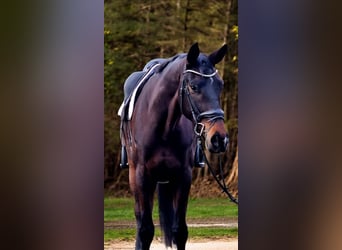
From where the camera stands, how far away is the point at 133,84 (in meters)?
4.79

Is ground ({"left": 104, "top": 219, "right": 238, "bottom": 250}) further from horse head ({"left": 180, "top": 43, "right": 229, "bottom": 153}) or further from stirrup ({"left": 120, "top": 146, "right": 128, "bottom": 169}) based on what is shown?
horse head ({"left": 180, "top": 43, "right": 229, "bottom": 153})

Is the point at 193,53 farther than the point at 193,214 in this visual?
No

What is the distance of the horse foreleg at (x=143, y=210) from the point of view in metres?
4.75

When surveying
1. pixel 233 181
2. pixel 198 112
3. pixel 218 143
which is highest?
pixel 198 112

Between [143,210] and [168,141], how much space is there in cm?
53

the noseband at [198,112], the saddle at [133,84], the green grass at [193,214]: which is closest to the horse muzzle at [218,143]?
the noseband at [198,112]

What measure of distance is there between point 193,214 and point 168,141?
560 millimetres

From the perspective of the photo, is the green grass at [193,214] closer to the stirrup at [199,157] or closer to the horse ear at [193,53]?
the stirrup at [199,157]

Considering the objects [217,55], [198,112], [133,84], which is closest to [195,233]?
[198,112]

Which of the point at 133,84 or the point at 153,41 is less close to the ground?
the point at 153,41

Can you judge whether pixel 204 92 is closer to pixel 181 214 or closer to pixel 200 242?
pixel 181 214
